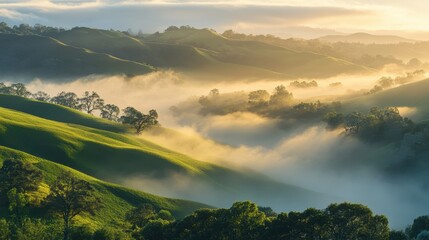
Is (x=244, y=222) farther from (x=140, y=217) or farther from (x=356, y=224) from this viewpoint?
(x=140, y=217)

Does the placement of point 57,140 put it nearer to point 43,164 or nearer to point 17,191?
point 43,164

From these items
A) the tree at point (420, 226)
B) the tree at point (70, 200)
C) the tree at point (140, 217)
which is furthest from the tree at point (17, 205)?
the tree at point (420, 226)

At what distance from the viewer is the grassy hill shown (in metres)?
133

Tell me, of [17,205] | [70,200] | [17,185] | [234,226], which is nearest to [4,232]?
[17,205]

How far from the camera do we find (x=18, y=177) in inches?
3322

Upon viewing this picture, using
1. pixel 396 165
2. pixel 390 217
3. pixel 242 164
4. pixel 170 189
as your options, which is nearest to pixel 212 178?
pixel 170 189

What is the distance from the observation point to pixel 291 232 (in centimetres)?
6581

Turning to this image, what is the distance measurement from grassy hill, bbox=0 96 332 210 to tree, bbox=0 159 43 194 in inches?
1632

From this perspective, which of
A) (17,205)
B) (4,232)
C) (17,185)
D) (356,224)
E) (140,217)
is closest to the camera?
(4,232)

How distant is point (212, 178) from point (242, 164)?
38822mm

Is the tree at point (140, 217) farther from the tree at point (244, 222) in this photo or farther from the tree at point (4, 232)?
the tree at point (4, 232)

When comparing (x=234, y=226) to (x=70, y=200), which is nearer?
(x=234, y=226)

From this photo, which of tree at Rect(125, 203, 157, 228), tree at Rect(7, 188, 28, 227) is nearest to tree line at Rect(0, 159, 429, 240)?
tree at Rect(7, 188, 28, 227)

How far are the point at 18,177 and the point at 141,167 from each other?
58.9 metres
